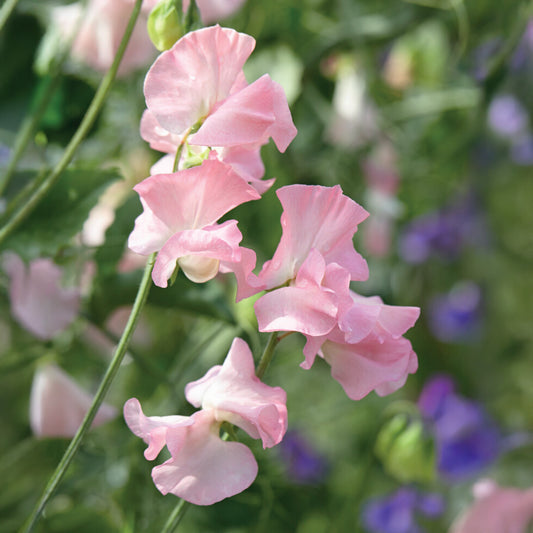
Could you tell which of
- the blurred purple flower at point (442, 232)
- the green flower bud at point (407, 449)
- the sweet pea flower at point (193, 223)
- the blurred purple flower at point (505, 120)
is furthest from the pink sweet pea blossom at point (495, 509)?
the blurred purple flower at point (505, 120)

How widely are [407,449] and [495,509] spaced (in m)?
0.07

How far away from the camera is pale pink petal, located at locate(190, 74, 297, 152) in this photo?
0.70 ft

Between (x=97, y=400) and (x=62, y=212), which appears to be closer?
(x=97, y=400)

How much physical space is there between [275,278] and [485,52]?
0.64 meters

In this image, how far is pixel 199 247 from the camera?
212mm

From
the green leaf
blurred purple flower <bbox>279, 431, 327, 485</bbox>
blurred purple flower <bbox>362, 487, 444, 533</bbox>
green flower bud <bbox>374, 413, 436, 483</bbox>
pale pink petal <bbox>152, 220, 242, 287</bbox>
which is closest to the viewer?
pale pink petal <bbox>152, 220, 242, 287</bbox>

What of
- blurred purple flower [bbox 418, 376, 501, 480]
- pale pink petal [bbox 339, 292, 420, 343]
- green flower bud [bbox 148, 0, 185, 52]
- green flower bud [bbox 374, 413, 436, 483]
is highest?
green flower bud [bbox 148, 0, 185, 52]

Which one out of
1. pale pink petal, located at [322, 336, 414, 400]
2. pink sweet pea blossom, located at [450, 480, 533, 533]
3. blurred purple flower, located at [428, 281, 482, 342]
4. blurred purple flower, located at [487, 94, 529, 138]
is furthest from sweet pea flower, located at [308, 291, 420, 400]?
blurred purple flower, located at [428, 281, 482, 342]

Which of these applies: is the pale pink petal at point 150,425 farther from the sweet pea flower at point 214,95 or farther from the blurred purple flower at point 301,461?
the blurred purple flower at point 301,461

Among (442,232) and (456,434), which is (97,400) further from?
(442,232)

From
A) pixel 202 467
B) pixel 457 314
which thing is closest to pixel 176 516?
pixel 202 467

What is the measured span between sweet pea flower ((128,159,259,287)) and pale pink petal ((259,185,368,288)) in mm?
12

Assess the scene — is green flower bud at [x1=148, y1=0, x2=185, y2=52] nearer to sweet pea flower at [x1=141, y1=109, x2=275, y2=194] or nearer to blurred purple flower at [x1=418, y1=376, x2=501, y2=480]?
sweet pea flower at [x1=141, y1=109, x2=275, y2=194]

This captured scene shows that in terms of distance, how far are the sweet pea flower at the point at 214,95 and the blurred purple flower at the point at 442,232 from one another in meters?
0.60
